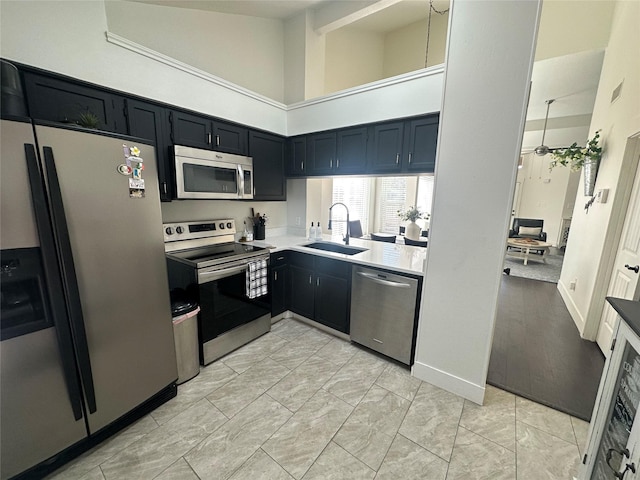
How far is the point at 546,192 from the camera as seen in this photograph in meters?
7.89

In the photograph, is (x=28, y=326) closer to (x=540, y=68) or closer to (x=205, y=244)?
(x=205, y=244)

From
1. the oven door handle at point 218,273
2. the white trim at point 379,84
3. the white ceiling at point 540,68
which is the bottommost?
the oven door handle at point 218,273

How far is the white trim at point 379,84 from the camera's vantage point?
7.40 ft

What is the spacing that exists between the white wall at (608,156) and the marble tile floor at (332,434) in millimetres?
1736

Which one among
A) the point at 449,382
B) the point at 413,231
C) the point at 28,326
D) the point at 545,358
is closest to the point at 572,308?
the point at 545,358

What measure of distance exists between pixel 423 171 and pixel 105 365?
2724mm

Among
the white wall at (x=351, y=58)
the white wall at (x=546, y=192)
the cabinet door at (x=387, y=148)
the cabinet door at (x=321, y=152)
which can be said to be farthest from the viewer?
the white wall at (x=546, y=192)

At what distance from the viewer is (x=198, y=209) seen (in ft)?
9.06

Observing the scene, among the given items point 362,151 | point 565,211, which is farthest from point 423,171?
point 565,211

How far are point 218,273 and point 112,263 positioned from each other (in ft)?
2.67

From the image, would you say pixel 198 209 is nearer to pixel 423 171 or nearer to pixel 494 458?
pixel 423 171

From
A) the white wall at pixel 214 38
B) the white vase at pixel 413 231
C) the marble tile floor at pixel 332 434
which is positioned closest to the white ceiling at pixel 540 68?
the white wall at pixel 214 38

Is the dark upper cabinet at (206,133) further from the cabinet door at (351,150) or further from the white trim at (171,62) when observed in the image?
the cabinet door at (351,150)

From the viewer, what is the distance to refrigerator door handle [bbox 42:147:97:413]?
1261 millimetres
